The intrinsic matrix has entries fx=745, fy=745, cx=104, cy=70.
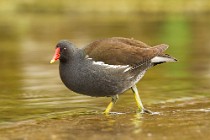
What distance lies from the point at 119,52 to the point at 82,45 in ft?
52.5

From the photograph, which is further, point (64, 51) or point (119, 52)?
point (119, 52)

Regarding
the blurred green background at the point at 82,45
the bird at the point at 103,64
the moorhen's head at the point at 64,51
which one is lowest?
the blurred green background at the point at 82,45

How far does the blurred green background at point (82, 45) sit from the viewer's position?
14.3 metres

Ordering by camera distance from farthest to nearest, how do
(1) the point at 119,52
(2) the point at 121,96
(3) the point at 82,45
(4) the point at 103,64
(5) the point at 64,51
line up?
(3) the point at 82,45 < (2) the point at 121,96 < (1) the point at 119,52 < (5) the point at 64,51 < (4) the point at 103,64

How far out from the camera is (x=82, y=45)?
28125 millimetres

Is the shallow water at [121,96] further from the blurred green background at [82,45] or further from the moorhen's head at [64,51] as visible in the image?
the moorhen's head at [64,51]

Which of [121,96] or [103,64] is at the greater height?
[103,64]

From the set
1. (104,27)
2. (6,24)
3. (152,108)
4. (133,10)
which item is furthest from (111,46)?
(133,10)

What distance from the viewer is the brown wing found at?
1201 cm

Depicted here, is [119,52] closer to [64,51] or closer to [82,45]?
[64,51]

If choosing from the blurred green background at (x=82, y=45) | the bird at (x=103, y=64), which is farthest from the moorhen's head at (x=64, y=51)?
the blurred green background at (x=82, y=45)

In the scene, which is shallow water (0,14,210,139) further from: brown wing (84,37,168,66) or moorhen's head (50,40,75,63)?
moorhen's head (50,40,75,63)

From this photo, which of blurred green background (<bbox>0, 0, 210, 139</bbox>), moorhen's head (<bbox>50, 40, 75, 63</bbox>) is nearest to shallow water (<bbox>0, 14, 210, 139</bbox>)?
blurred green background (<bbox>0, 0, 210, 139</bbox>)

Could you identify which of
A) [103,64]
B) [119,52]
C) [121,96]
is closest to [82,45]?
[121,96]
